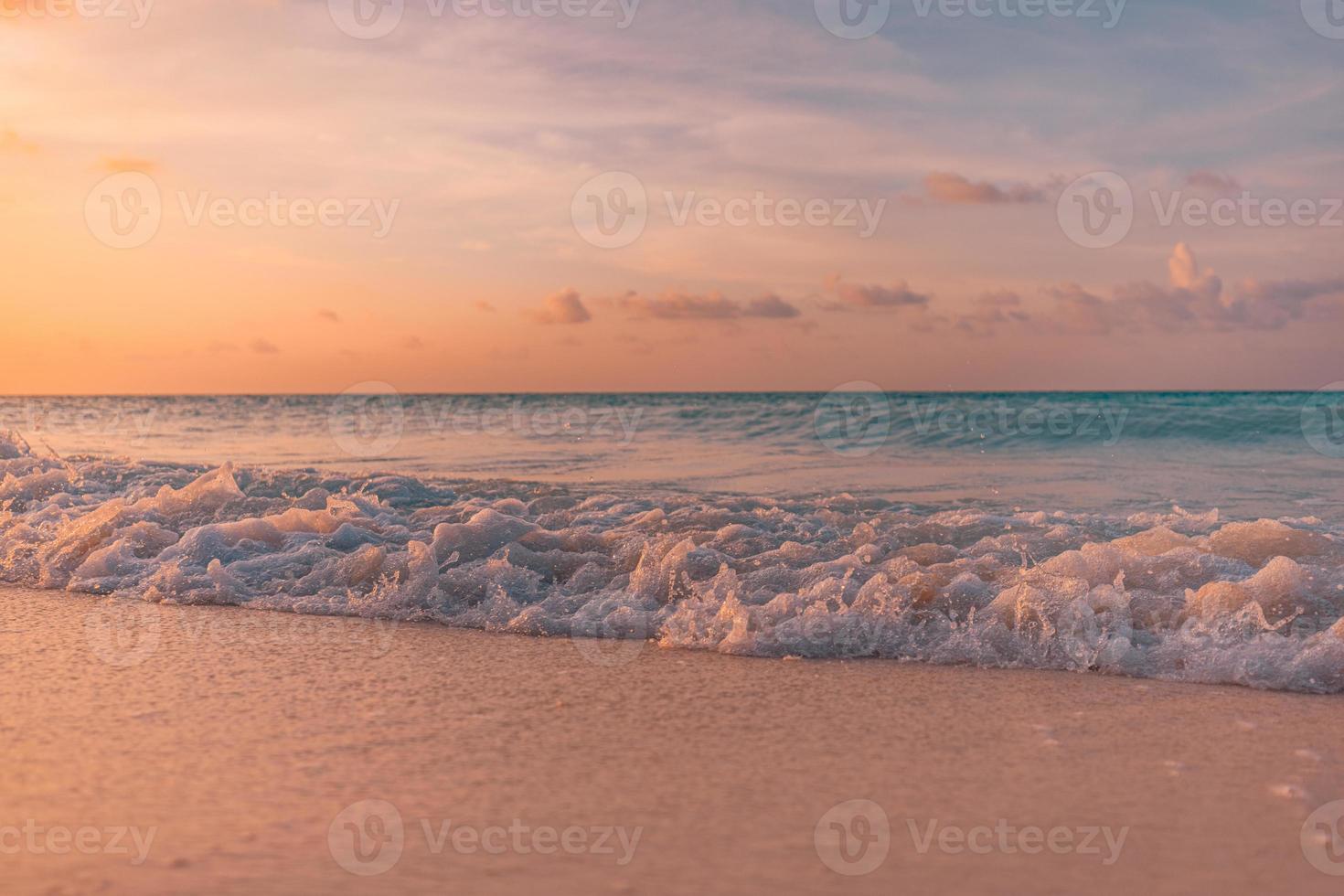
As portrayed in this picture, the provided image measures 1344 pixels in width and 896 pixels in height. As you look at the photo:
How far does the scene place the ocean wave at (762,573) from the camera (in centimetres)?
479

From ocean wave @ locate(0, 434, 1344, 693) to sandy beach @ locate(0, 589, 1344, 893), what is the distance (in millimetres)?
341

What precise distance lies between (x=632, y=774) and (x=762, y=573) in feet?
9.02

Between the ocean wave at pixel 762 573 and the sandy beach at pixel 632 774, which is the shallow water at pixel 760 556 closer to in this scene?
the ocean wave at pixel 762 573

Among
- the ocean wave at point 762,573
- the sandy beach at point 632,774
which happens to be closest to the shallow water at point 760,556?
the ocean wave at point 762,573

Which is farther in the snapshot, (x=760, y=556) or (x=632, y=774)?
(x=760, y=556)

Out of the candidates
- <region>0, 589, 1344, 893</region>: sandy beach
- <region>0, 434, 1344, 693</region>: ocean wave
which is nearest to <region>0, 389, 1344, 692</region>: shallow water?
<region>0, 434, 1344, 693</region>: ocean wave

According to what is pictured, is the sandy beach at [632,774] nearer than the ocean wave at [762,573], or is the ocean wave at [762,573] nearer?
the sandy beach at [632,774]

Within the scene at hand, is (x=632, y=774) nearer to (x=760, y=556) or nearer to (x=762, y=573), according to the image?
(x=762, y=573)

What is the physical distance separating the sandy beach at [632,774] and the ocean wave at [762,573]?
13.4 inches

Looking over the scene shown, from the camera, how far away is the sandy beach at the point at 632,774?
2480 millimetres

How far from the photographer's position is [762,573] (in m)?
5.76

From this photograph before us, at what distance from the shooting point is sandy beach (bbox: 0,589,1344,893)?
248 centimetres

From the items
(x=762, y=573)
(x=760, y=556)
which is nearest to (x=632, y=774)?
(x=762, y=573)

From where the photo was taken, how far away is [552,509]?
8422 millimetres
